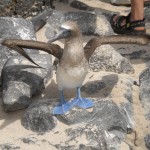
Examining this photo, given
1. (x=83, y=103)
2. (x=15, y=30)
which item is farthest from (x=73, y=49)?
(x=15, y=30)

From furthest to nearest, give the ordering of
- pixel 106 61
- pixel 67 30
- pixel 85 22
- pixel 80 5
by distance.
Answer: pixel 80 5 < pixel 85 22 < pixel 106 61 < pixel 67 30

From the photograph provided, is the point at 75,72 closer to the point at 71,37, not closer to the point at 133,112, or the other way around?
the point at 71,37

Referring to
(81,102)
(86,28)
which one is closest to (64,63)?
(81,102)

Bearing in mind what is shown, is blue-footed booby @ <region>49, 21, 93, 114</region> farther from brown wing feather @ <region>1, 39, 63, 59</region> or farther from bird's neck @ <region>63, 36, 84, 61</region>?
brown wing feather @ <region>1, 39, 63, 59</region>

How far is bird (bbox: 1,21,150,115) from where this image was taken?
4.23 metres

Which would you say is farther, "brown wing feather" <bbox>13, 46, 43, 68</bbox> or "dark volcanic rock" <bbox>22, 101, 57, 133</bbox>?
"brown wing feather" <bbox>13, 46, 43, 68</bbox>

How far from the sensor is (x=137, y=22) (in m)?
6.30

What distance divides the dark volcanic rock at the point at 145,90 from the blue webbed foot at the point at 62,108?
0.85 meters

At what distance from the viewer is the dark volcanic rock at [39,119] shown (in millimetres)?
4504

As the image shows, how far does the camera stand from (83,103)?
15.0 ft

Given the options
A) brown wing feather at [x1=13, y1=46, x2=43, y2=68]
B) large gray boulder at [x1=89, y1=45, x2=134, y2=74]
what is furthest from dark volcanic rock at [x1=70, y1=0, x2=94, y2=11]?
brown wing feather at [x1=13, y1=46, x2=43, y2=68]

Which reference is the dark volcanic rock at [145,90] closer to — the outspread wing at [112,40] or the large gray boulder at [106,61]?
the large gray boulder at [106,61]

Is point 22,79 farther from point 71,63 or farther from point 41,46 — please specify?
point 71,63

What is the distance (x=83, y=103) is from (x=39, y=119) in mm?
453
